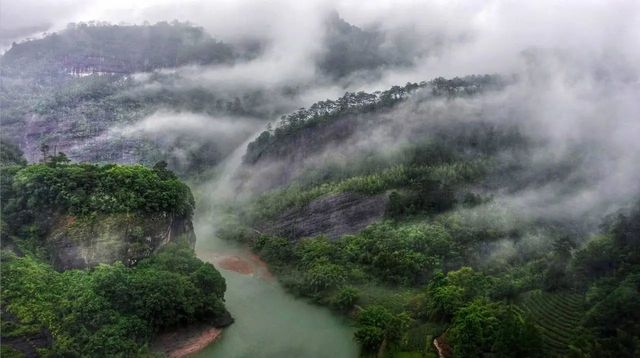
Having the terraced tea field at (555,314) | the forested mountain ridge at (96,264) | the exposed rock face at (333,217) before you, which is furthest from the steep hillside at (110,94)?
the terraced tea field at (555,314)

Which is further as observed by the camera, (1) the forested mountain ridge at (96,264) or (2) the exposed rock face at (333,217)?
(2) the exposed rock face at (333,217)

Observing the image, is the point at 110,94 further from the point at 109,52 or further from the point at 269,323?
the point at 269,323

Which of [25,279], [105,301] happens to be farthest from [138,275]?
[25,279]

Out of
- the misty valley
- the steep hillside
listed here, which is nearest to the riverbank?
the misty valley

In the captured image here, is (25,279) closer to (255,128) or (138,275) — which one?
(138,275)

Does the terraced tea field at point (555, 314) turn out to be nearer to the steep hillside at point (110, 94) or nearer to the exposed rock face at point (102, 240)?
the exposed rock face at point (102, 240)

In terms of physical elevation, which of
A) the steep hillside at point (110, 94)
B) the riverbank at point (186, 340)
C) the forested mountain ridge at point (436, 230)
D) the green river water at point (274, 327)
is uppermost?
the steep hillside at point (110, 94)

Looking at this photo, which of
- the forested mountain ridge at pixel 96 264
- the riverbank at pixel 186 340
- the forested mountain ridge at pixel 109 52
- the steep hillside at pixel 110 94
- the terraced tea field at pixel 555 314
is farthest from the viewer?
the forested mountain ridge at pixel 109 52

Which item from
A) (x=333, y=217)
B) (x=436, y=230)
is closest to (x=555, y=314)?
(x=436, y=230)
